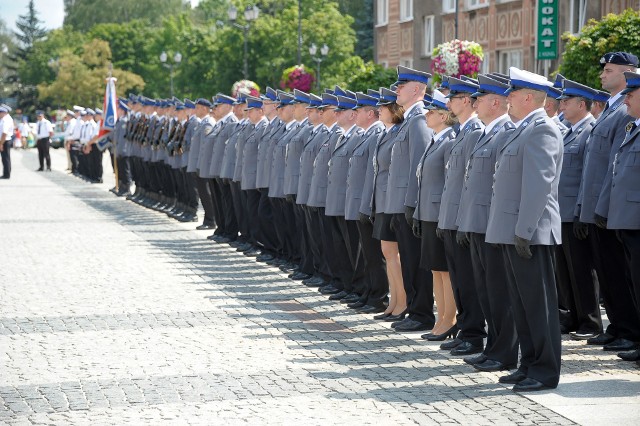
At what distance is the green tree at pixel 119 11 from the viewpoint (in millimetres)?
129750

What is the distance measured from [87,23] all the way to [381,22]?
78637 mm

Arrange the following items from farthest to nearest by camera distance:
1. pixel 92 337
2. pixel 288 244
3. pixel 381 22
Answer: pixel 381 22, pixel 288 244, pixel 92 337

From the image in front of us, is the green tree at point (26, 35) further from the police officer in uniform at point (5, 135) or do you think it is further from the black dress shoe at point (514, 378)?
the black dress shoe at point (514, 378)

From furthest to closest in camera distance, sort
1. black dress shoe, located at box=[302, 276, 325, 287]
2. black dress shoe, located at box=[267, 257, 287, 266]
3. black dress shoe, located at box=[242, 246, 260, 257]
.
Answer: black dress shoe, located at box=[242, 246, 260, 257] → black dress shoe, located at box=[267, 257, 287, 266] → black dress shoe, located at box=[302, 276, 325, 287]

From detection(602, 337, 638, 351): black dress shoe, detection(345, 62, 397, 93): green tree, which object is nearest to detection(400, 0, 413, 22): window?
detection(345, 62, 397, 93): green tree

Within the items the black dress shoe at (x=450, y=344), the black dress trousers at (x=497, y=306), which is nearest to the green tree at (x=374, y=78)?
the black dress shoe at (x=450, y=344)

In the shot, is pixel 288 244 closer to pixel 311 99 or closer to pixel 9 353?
pixel 311 99

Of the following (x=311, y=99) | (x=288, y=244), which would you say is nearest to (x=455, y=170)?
(x=311, y=99)

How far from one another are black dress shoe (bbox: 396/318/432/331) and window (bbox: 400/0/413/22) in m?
42.0

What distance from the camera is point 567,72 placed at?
71.0 feet

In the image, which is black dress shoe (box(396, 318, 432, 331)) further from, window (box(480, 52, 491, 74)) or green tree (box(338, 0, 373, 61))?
green tree (box(338, 0, 373, 61))

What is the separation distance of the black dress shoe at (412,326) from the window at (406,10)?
4198 cm

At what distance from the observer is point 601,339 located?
35.4 ft

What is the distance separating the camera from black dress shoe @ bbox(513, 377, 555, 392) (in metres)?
8.84
